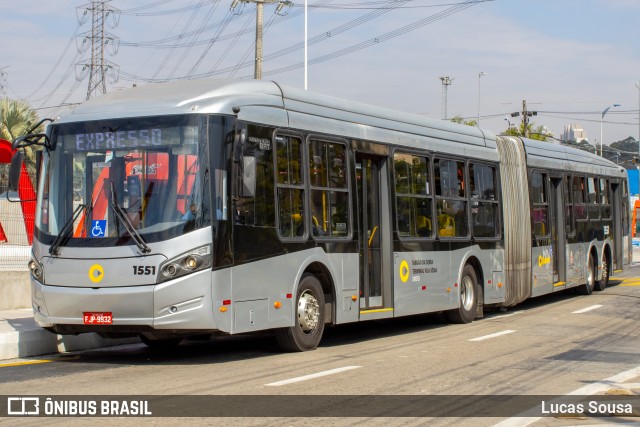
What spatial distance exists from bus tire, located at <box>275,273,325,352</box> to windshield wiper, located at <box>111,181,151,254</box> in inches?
94.3

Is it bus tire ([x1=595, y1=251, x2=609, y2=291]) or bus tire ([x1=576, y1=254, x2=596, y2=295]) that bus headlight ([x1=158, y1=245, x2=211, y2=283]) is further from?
bus tire ([x1=595, y1=251, x2=609, y2=291])

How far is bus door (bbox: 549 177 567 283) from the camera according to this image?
71.2 ft

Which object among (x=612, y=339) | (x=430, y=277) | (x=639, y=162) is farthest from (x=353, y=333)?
(x=639, y=162)

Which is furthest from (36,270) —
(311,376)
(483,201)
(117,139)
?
(483,201)

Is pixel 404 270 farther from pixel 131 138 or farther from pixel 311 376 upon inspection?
pixel 131 138

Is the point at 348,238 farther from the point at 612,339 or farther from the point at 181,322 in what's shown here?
the point at 612,339

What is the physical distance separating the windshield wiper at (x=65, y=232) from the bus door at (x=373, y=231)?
4259 millimetres

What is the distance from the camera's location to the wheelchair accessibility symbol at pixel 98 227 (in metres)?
11.1

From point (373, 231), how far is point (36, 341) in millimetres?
5088

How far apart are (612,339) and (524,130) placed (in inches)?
2071

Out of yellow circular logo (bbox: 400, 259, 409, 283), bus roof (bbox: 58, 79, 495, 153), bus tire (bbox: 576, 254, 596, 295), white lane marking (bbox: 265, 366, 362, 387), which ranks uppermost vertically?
bus roof (bbox: 58, 79, 495, 153)

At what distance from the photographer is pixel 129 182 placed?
11.1 m

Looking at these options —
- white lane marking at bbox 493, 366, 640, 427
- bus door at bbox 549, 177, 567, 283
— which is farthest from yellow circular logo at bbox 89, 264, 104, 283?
bus door at bbox 549, 177, 567, 283

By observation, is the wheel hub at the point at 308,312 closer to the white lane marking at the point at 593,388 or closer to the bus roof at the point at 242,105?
the bus roof at the point at 242,105
